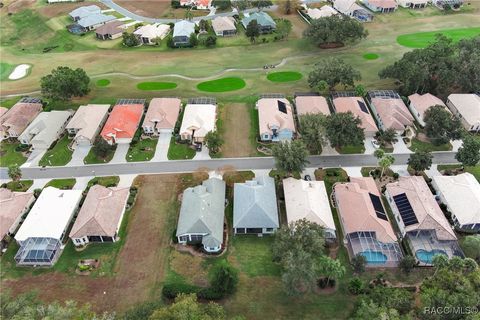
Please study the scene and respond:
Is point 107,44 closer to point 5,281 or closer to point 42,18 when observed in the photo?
point 42,18

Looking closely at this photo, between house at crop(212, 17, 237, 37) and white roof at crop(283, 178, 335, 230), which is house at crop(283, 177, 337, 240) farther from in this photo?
house at crop(212, 17, 237, 37)

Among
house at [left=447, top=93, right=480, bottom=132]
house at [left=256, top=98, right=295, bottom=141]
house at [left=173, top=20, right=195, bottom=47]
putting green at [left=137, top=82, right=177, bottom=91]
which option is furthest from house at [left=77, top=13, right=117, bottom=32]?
house at [left=447, top=93, right=480, bottom=132]

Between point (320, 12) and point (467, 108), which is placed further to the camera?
point (320, 12)

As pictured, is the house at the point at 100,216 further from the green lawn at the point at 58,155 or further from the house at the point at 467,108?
the house at the point at 467,108

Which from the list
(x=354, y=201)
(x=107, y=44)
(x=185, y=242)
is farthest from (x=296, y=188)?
(x=107, y=44)

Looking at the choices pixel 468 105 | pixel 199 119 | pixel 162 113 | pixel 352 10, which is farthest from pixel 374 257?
pixel 352 10

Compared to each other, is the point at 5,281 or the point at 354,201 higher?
the point at 354,201

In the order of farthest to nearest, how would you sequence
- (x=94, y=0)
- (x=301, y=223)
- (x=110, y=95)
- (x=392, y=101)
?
1. (x=94, y=0)
2. (x=110, y=95)
3. (x=392, y=101)
4. (x=301, y=223)

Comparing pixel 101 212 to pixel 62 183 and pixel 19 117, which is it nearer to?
pixel 62 183
